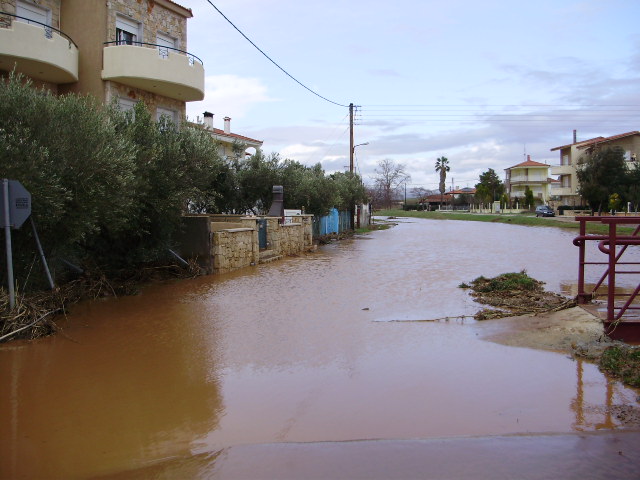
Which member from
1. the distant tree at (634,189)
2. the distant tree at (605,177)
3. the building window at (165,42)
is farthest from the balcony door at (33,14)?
the distant tree at (605,177)

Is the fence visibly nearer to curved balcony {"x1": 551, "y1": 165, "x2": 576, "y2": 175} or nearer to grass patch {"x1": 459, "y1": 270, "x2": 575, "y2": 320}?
→ grass patch {"x1": 459, "y1": 270, "x2": 575, "y2": 320}

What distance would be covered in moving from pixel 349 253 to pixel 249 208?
6528 millimetres

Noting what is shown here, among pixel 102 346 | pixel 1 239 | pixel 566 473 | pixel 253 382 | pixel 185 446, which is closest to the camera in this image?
pixel 566 473

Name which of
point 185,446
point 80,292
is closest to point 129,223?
point 80,292

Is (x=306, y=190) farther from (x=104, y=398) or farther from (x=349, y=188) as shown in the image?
(x=104, y=398)

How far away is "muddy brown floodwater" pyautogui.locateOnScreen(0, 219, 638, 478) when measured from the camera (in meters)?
4.75

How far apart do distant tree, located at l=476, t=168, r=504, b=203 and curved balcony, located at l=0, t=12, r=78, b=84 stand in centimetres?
8432

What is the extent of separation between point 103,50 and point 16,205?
12639 mm

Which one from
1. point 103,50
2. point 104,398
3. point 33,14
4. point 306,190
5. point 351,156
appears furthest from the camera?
point 351,156

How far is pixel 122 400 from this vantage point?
18.8 feet

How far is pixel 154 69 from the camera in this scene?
18812 mm

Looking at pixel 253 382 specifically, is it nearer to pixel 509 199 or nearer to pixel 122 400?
pixel 122 400

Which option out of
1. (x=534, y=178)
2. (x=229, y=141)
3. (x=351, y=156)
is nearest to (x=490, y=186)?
(x=534, y=178)

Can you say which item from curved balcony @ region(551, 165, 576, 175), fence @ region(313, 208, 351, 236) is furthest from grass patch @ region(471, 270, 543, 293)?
A: curved balcony @ region(551, 165, 576, 175)
